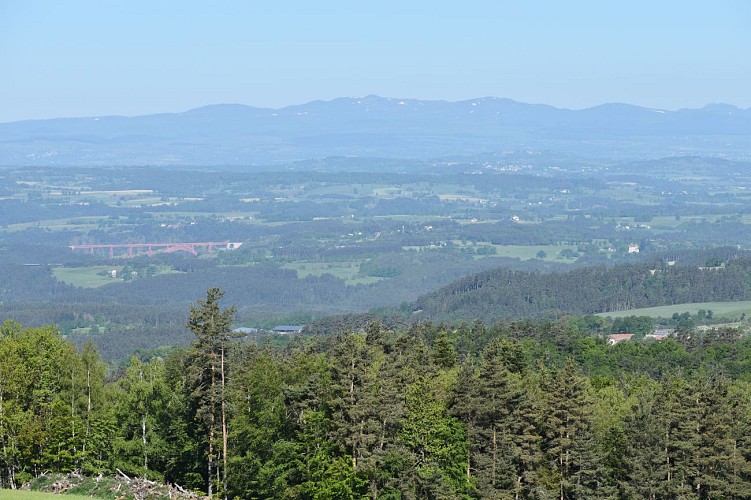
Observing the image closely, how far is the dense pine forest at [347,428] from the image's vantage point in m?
41.5

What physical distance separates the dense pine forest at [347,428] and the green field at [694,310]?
76.0 meters

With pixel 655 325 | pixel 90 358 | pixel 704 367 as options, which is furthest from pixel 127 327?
pixel 90 358

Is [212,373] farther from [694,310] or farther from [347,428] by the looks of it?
[694,310]

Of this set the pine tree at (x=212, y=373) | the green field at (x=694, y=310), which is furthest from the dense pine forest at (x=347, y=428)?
the green field at (x=694, y=310)

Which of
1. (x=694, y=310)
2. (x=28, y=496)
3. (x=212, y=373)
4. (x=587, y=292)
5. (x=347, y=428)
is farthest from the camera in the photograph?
(x=587, y=292)

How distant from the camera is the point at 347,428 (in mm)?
41312

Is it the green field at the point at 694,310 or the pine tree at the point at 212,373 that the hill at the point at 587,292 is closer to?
the green field at the point at 694,310

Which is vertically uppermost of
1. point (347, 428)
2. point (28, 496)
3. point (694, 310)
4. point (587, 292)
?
point (28, 496)

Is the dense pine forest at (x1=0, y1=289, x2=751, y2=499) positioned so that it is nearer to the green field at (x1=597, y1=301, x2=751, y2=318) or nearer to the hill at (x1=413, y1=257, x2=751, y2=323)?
the green field at (x1=597, y1=301, x2=751, y2=318)

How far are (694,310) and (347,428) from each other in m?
93.8

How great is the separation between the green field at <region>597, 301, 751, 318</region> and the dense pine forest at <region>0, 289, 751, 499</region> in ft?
249

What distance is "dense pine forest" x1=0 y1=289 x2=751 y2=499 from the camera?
41.5m

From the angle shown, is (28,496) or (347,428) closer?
(28,496)

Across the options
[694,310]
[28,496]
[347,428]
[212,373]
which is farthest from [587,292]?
[28,496]
